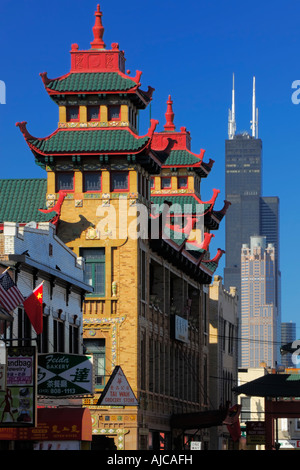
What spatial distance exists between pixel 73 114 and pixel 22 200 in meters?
5.94

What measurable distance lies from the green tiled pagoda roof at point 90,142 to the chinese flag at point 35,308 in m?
25.5

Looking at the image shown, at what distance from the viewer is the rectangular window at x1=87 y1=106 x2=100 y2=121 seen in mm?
74488

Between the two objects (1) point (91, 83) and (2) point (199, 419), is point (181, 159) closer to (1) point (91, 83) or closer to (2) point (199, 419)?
(1) point (91, 83)

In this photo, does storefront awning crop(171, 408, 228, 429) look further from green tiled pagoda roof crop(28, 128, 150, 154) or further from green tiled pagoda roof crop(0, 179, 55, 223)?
green tiled pagoda roof crop(28, 128, 150, 154)

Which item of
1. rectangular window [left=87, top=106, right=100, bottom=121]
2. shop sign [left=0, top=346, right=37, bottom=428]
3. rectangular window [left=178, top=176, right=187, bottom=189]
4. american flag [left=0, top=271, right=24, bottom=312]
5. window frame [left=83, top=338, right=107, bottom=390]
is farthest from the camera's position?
rectangular window [left=178, top=176, right=187, bottom=189]

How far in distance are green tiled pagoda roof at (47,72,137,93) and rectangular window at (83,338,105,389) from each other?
1468cm

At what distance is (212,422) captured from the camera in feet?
254

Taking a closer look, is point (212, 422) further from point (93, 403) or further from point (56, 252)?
point (56, 252)

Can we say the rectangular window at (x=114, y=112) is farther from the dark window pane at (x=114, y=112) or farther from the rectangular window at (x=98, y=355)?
the rectangular window at (x=98, y=355)

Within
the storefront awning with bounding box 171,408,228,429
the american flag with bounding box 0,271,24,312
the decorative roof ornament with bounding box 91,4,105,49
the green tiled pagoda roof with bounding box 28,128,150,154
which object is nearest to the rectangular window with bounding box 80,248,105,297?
the green tiled pagoda roof with bounding box 28,128,150,154

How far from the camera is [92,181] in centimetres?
7269

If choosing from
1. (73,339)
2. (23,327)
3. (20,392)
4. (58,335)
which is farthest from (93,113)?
(20,392)
